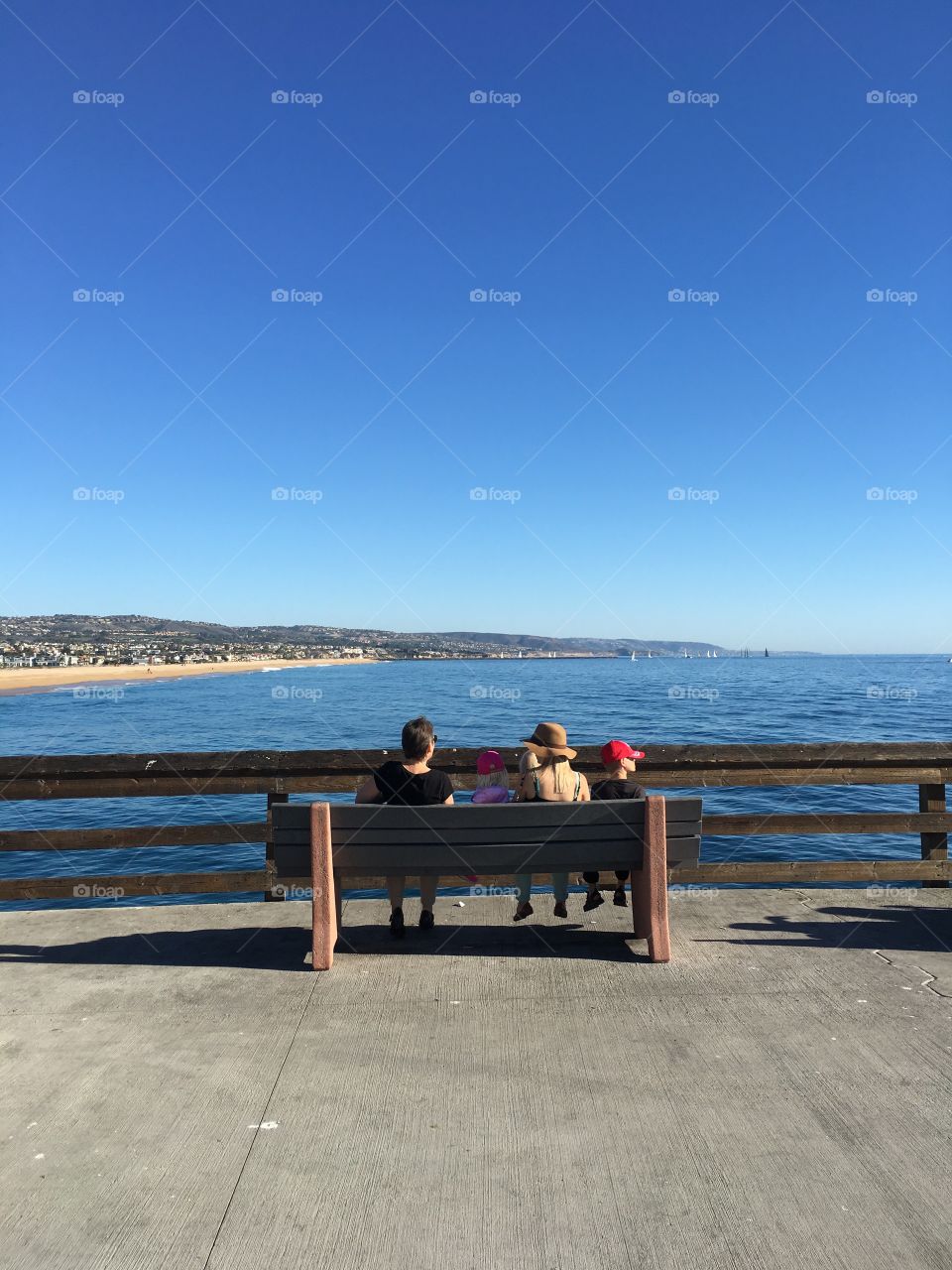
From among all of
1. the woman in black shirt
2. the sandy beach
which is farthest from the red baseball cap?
the sandy beach

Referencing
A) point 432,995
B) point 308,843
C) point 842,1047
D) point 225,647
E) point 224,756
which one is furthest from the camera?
point 225,647

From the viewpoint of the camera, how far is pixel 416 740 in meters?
4.95

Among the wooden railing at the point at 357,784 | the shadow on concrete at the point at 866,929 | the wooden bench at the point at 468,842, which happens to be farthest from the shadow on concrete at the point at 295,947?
the shadow on concrete at the point at 866,929

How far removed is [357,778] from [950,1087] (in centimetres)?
362

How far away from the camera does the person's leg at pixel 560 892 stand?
5074mm

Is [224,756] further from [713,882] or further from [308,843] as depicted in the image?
[713,882]

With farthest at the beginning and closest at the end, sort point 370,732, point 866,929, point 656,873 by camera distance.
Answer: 1. point 370,732
2. point 866,929
3. point 656,873

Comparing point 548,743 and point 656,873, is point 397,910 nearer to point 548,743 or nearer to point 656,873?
point 548,743

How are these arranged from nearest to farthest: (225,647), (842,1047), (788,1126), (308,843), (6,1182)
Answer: (6,1182), (788,1126), (842,1047), (308,843), (225,647)

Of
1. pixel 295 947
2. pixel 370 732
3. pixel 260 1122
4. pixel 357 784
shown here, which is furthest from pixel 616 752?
pixel 370 732

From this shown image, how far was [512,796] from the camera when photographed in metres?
6.03

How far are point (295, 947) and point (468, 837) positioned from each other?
1.31 meters

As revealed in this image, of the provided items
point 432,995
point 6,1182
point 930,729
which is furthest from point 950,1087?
point 930,729

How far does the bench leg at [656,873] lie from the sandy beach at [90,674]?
10019 centimetres
